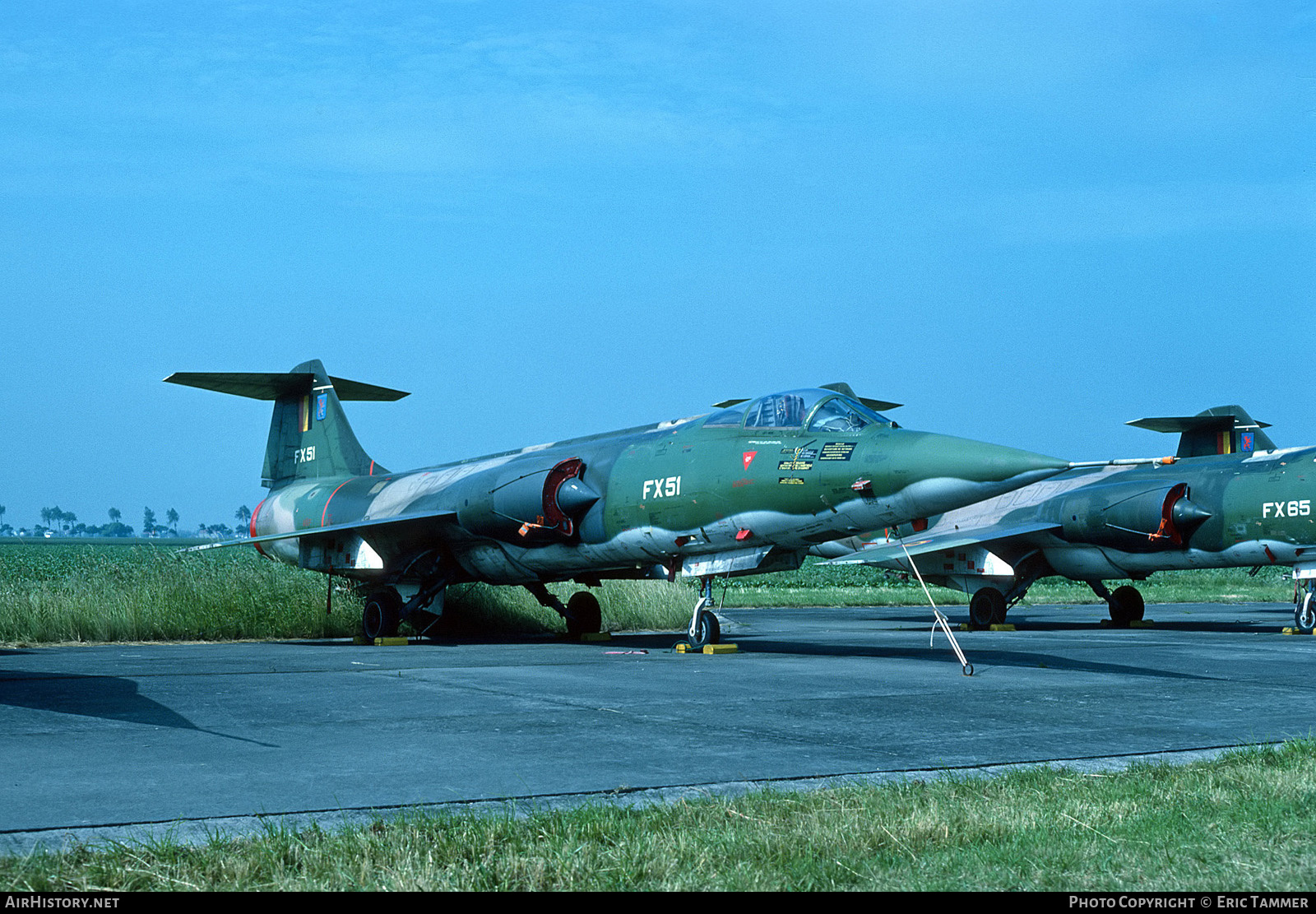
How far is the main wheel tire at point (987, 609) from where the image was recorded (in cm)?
2173

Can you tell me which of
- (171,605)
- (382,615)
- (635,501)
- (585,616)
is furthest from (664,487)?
(171,605)

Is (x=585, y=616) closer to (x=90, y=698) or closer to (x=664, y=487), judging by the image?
(x=664, y=487)

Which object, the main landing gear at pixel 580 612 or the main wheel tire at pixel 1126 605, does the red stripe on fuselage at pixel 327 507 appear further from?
the main wheel tire at pixel 1126 605

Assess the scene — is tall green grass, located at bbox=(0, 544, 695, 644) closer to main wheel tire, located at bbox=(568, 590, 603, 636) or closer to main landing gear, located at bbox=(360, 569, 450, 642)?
main landing gear, located at bbox=(360, 569, 450, 642)

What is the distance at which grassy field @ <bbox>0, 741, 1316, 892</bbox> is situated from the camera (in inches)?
146

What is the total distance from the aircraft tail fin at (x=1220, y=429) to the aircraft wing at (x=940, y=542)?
23.0 ft

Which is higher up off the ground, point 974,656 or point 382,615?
point 382,615

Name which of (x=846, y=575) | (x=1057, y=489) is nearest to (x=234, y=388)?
(x=1057, y=489)

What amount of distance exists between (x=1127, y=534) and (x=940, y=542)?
3.20 meters

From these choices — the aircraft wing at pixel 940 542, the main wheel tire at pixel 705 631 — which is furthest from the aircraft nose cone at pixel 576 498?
the aircraft wing at pixel 940 542

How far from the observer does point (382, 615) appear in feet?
57.4
